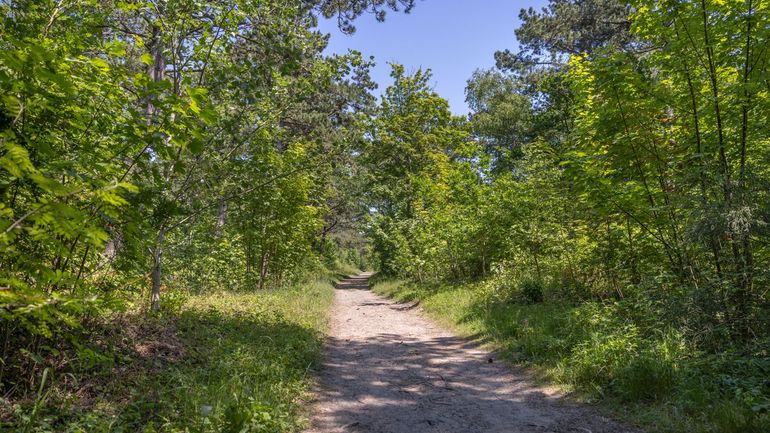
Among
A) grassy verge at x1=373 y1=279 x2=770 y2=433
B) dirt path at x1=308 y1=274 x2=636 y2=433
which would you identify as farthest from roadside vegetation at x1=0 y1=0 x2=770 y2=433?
dirt path at x1=308 y1=274 x2=636 y2=433

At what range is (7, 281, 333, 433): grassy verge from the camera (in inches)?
140

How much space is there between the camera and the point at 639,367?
4969mm

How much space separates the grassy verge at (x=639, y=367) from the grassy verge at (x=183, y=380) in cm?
340

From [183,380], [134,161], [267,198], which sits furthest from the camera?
[267,198]

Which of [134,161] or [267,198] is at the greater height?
[267,198]

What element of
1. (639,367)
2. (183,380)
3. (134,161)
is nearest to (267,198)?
(183,380)

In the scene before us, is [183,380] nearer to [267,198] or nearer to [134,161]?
[134,161]

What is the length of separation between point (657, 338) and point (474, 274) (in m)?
9.64

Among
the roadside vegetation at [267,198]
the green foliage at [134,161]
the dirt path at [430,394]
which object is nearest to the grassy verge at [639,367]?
the roadside vegetation at [267,198]

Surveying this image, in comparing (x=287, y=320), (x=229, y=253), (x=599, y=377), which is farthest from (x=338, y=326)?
(x=599, y=377)

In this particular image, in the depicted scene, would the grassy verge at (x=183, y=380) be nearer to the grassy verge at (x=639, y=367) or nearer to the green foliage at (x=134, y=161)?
the green foliage at (x=134, y=161)

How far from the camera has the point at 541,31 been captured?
61.3 ft

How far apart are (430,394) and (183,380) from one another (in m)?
2.92

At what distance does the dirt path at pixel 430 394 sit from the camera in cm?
454
